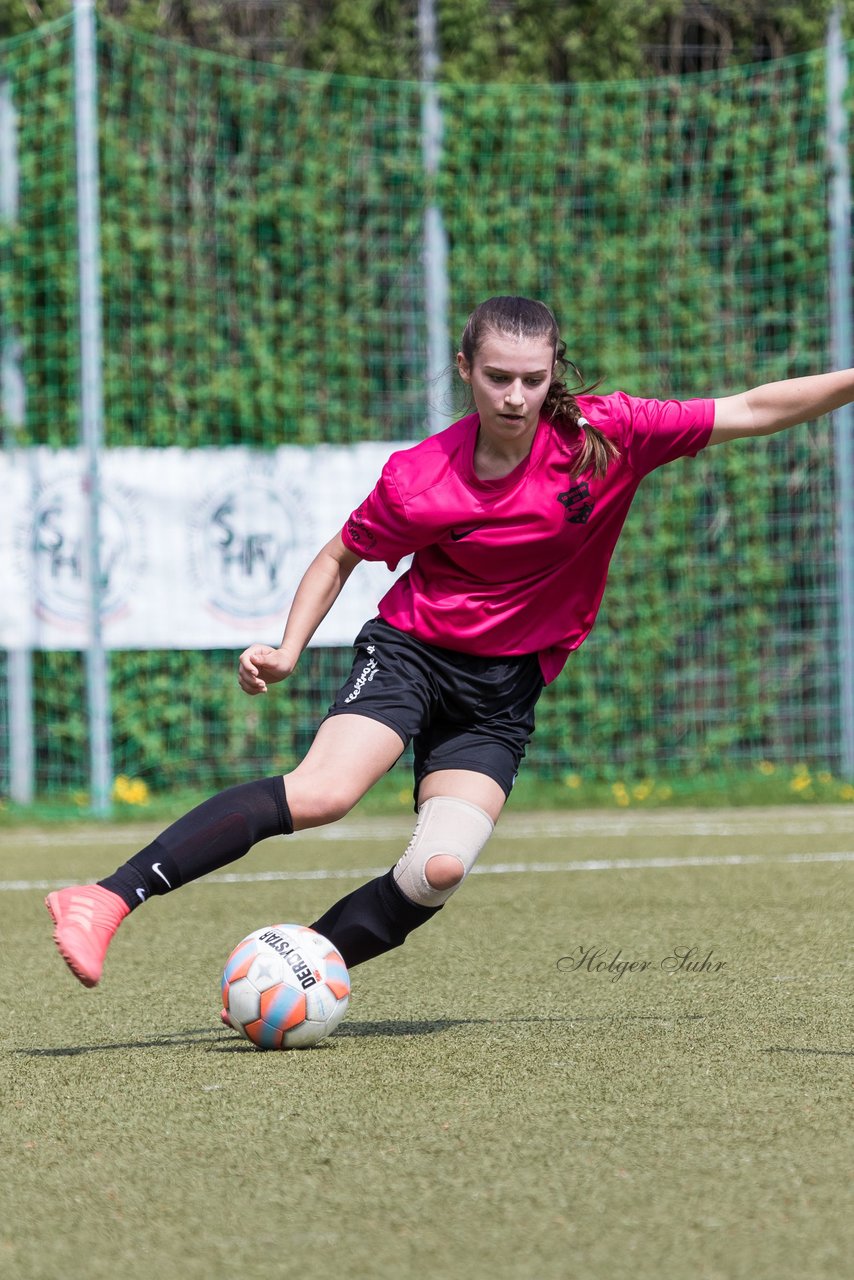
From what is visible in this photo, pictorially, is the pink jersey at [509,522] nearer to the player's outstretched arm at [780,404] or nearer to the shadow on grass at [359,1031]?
the player's outstretched arm at [780,404]

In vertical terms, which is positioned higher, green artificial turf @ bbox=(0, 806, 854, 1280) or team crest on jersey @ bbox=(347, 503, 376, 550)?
team crest on jersey @ bbox=(347, 503, 376, 550)

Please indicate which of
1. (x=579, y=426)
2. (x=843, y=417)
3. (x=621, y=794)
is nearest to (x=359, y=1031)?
(x=579, y=426)

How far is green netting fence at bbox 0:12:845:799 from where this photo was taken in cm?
884

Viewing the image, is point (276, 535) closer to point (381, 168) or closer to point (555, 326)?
point (381, 168)

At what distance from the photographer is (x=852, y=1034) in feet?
10.8

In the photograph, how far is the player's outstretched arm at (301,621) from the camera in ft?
10.8

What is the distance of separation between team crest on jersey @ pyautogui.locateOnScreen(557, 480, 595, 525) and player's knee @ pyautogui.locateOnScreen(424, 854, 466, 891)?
0.74 m

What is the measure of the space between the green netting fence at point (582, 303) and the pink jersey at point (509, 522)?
5.27 metres

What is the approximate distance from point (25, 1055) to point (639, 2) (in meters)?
7.70

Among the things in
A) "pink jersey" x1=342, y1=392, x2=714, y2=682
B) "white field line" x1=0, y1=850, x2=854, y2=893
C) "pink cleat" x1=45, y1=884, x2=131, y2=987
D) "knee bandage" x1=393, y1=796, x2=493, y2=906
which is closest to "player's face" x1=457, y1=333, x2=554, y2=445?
"pink jersey" x1=342, y1=392, x2=714, y2=682

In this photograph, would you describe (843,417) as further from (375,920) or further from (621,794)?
(375,920)

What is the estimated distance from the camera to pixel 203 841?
330 centimetres

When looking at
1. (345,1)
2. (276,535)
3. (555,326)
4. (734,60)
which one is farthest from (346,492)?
(555,326)

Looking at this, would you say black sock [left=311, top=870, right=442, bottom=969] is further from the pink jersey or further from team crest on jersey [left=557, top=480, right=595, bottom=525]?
team crest on jersey [left=557, top=480, right=595, bottom=525]
